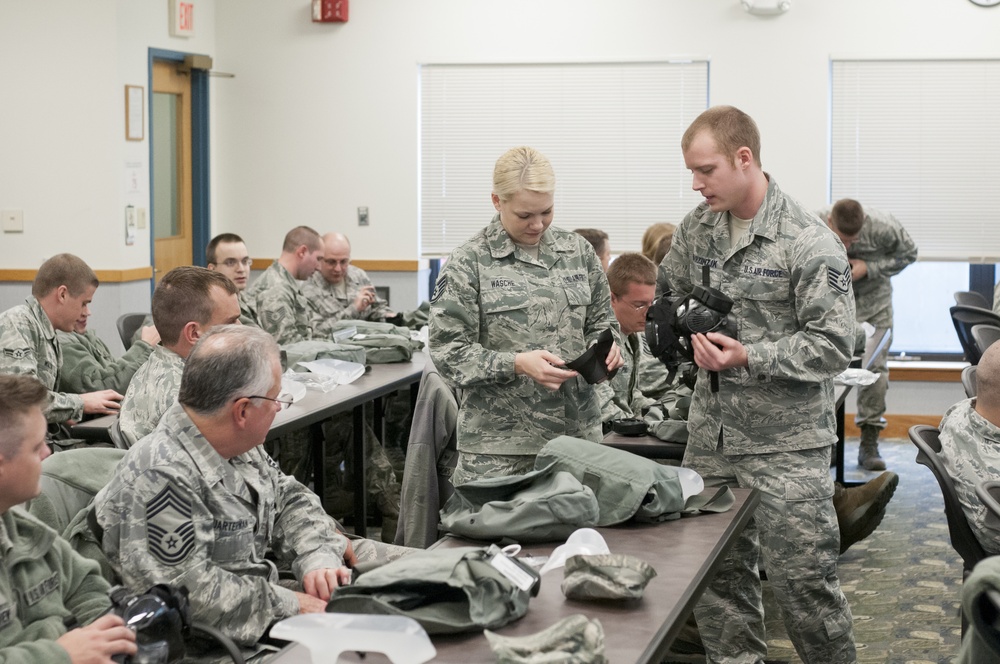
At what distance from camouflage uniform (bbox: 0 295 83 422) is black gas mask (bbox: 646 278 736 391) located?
2.35m

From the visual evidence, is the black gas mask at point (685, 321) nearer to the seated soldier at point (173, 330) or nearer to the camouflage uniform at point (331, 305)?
the seated soldier at point (173, 330)

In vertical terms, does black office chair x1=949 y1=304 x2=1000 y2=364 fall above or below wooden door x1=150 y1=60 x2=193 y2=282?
below

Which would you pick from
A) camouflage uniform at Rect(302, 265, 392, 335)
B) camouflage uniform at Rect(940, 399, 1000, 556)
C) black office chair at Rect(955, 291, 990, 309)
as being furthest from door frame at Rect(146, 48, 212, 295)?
camouflage uniform at Rect(940, 399, 1000, 556)

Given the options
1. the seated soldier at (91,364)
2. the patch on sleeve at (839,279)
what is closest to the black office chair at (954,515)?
the patch on sleeve at (839,279)

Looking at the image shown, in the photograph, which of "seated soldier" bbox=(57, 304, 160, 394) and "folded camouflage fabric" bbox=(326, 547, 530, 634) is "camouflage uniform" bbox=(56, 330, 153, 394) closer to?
"seated soldier" bbox=(57, 304, 160, 394)

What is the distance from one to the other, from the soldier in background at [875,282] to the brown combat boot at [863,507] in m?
2.51

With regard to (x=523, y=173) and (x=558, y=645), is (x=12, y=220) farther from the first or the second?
(x=558, y=645)

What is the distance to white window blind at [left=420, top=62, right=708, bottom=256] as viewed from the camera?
828cm

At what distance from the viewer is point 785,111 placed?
317 inches

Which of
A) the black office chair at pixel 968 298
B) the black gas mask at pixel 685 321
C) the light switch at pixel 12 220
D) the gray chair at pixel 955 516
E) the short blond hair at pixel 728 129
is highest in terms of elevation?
the short blond hair at pixel 728 129

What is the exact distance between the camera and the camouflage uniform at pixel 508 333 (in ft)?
10.6

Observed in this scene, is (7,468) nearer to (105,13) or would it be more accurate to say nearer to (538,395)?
(538,395)

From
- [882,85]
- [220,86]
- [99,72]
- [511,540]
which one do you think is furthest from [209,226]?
[511,540]

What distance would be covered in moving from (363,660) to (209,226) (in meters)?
7.24
